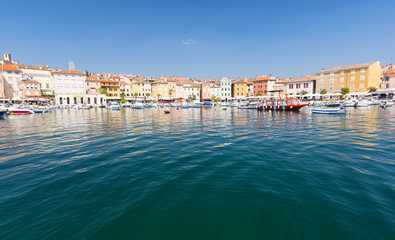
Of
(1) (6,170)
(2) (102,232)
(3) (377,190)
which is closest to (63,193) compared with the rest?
(2) (102,232)

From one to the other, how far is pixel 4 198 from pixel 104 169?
2.73m

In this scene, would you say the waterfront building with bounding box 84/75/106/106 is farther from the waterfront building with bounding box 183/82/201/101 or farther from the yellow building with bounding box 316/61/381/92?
the yellow building with bounding box 316/61/381/92

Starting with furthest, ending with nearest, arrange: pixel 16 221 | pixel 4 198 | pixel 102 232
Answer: pixel 4 198 < pixel 16 221 < pixel 102 232

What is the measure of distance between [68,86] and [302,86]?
91200 mm

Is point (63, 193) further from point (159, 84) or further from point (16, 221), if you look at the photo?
point (159, 84)

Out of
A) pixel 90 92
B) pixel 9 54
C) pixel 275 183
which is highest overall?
pixel 9 54

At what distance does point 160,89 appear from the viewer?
9144 cm

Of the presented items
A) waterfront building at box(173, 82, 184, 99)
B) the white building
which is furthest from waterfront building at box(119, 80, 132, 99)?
the white building

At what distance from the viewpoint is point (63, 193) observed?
212 inches

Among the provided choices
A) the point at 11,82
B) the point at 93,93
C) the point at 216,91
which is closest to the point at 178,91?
the point at 216,91

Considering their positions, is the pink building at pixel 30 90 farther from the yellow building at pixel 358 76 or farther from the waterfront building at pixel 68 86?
the yellow building at pixel 358 76

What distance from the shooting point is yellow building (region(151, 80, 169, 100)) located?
297ft

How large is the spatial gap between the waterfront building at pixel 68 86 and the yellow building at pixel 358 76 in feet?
307

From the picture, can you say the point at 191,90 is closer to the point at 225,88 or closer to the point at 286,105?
the point at 225,88
